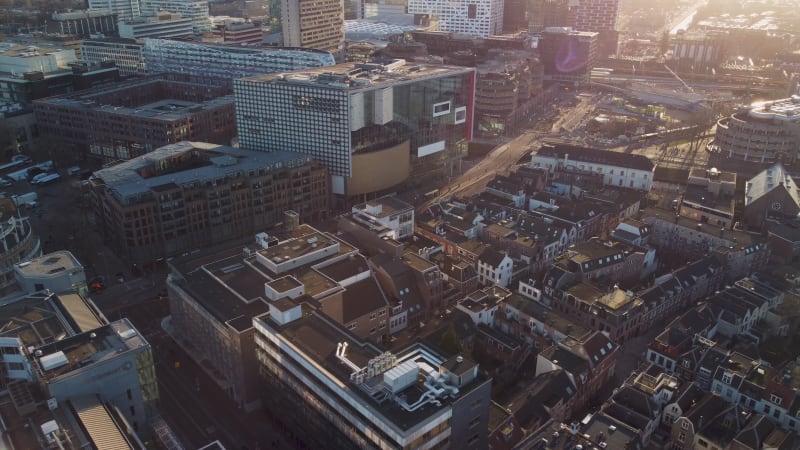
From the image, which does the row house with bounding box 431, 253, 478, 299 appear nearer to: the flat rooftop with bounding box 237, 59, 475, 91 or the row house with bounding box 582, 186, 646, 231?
the row house with bounding box 582, 186, 646, 231

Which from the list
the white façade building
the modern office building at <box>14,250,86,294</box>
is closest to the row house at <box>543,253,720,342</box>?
the white façade building

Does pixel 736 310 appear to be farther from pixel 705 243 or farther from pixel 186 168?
pixel 186 168

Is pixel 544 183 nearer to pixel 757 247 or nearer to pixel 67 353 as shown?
pixel 757 247

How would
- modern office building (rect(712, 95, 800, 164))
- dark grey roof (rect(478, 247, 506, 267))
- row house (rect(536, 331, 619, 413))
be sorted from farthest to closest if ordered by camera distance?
modern office building (rect(712, 95, 800, 164)) < dark grey roof (rect(478, 247, 506, 267)) < row house (rect(536, 331, 619, 413))

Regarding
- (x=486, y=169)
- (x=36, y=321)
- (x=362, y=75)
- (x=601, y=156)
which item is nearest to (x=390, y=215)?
(x=362, y=75)

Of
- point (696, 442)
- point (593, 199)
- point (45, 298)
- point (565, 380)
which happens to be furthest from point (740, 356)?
point (45, 298)
